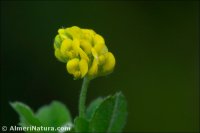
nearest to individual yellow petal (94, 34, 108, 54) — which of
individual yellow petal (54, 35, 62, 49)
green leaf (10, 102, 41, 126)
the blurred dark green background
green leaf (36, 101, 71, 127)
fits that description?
individual yellow petal (54, 35, 62, 49)

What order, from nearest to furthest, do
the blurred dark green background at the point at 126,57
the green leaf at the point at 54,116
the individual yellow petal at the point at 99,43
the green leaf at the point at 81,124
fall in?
the individual yellow petal at the point at 99,43, the green leaf at the point at 81,124, the green leaf at the point at 54,116, the blurred dark green background at the point at 126,57

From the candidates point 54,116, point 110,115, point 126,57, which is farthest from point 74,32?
point 126,57

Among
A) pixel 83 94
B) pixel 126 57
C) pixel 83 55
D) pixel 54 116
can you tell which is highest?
pixel 83 55

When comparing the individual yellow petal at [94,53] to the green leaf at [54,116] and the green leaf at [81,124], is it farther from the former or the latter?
the green leaf at [54,116]

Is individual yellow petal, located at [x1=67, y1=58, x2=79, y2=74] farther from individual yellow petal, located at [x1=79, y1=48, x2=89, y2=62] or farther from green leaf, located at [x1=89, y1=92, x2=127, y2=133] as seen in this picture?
green leaf, located at [x1=89, y1=92, x2=127, y2=133]

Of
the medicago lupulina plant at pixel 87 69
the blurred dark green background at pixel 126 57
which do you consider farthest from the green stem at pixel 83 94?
the blurred dark green background at pixel 126 57

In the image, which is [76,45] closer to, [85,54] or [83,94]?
[85,54]
